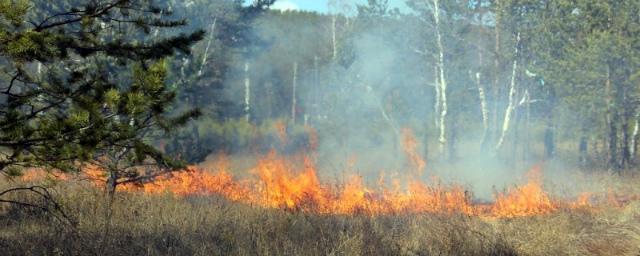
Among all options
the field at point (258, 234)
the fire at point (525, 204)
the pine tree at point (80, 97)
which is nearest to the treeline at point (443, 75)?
the field at point (258, 234)

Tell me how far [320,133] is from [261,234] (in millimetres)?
24805

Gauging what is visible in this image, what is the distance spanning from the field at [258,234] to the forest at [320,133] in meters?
0.05

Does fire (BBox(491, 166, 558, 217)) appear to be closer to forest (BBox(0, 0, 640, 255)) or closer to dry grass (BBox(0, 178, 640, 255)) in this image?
forest (BBox(0, 0, 640, 255))

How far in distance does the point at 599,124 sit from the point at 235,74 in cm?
2700

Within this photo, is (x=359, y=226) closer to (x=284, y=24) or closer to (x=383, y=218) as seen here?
(x=383, y=218)

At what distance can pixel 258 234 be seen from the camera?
6.48 metres

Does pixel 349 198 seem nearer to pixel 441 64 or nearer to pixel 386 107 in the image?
pixel 441 64

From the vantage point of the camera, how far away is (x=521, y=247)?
7.13m

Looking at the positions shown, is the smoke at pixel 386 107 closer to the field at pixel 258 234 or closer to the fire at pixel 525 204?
the fire at pixel 525 204

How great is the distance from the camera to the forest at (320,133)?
4.23 m

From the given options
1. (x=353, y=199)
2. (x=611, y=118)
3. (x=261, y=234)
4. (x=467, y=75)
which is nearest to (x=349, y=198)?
(x=353, y=199)

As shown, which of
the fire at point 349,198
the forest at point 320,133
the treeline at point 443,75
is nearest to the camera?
the forest at point 320,133

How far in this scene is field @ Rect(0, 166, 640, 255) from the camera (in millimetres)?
5789

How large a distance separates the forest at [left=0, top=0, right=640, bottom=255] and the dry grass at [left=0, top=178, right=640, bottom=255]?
5cm
